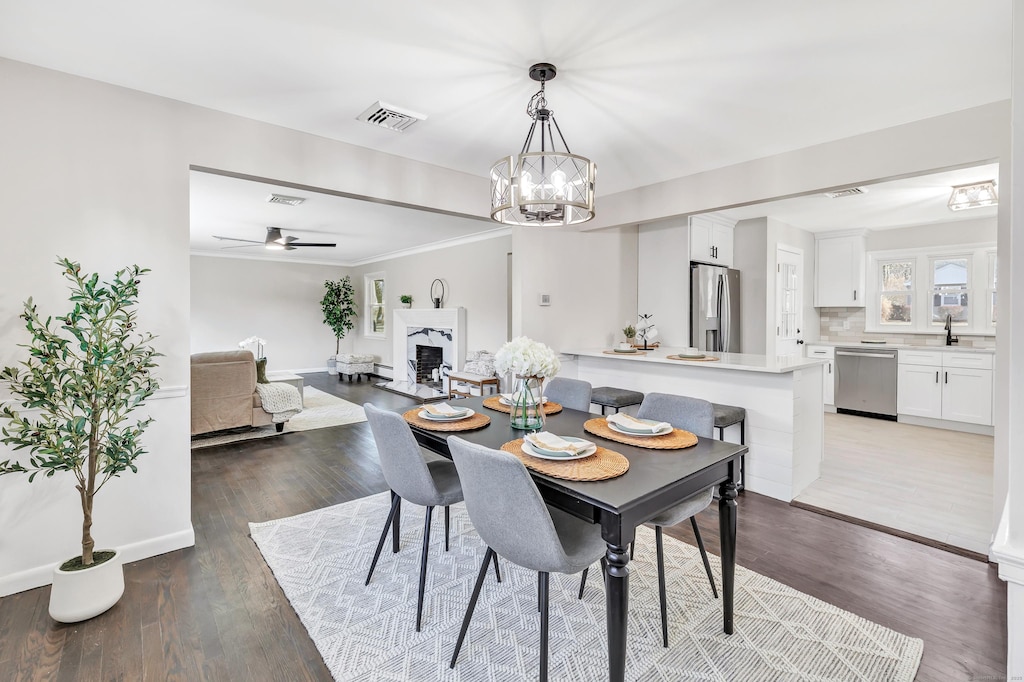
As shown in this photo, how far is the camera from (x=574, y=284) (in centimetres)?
470

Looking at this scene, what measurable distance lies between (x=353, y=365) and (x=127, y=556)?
21.8ft

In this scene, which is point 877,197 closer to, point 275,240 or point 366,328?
point 275,240

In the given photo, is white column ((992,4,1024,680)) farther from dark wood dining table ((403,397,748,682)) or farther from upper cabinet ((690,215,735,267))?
upper cabinet ((690,215,735,267))

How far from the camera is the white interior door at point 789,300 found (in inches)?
217

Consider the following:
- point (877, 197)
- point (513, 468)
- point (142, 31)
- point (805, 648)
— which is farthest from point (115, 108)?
point (877, 197)

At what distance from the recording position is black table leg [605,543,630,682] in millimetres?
1437

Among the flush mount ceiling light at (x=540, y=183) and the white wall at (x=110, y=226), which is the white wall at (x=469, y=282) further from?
the flush mount ceiling light at (x=540, y=183)

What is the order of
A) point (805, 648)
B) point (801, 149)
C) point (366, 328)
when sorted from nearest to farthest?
point (805, 648), point (801, 149), point (366, 328)

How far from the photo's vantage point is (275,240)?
634 centimetres

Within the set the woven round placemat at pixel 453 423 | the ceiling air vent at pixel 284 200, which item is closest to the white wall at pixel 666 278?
the woven round placemat at pixel 453 423

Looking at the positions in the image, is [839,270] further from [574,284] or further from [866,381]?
[574,284]

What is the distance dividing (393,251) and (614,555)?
7.91 m

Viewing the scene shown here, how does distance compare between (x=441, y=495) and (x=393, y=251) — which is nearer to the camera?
(x=441, y=495)

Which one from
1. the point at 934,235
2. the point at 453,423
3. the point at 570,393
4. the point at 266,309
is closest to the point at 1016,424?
the point at 453,423
